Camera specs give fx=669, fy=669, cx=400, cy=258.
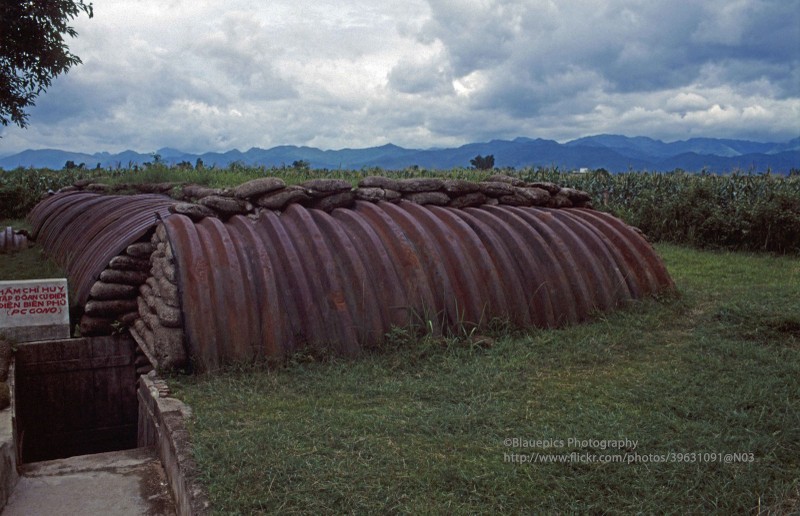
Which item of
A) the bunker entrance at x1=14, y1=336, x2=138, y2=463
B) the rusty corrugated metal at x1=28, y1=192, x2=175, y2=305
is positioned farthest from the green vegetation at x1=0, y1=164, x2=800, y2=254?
the bunker entrance at x1=14, y1=336, x2=138, y2=463

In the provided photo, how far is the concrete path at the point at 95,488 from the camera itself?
162 inches

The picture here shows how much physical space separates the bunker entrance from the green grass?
6.01ft

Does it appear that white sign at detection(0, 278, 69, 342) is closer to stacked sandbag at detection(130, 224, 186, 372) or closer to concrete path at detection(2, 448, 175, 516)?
stacked sandbag at detection(130, 224, 186, 372)

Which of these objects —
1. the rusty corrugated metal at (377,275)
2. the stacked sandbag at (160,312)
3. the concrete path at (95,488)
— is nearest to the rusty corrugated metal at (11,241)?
the stacked sandbag at (160,312)

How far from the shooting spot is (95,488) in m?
4.39

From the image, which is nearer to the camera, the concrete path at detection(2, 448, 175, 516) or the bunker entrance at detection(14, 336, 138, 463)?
the concrete path at detection(2, 448, 175, 516)

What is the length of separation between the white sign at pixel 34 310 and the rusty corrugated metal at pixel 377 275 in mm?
1436

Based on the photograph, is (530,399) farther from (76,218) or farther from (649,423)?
(76,218)

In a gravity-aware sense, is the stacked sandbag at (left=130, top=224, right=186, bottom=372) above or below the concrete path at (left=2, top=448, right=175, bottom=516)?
above

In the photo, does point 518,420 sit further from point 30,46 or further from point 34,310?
point 30,46

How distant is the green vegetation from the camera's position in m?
13.3

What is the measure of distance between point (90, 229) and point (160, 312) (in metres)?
4.97

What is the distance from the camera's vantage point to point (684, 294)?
7785 mm

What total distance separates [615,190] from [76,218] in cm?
1395
